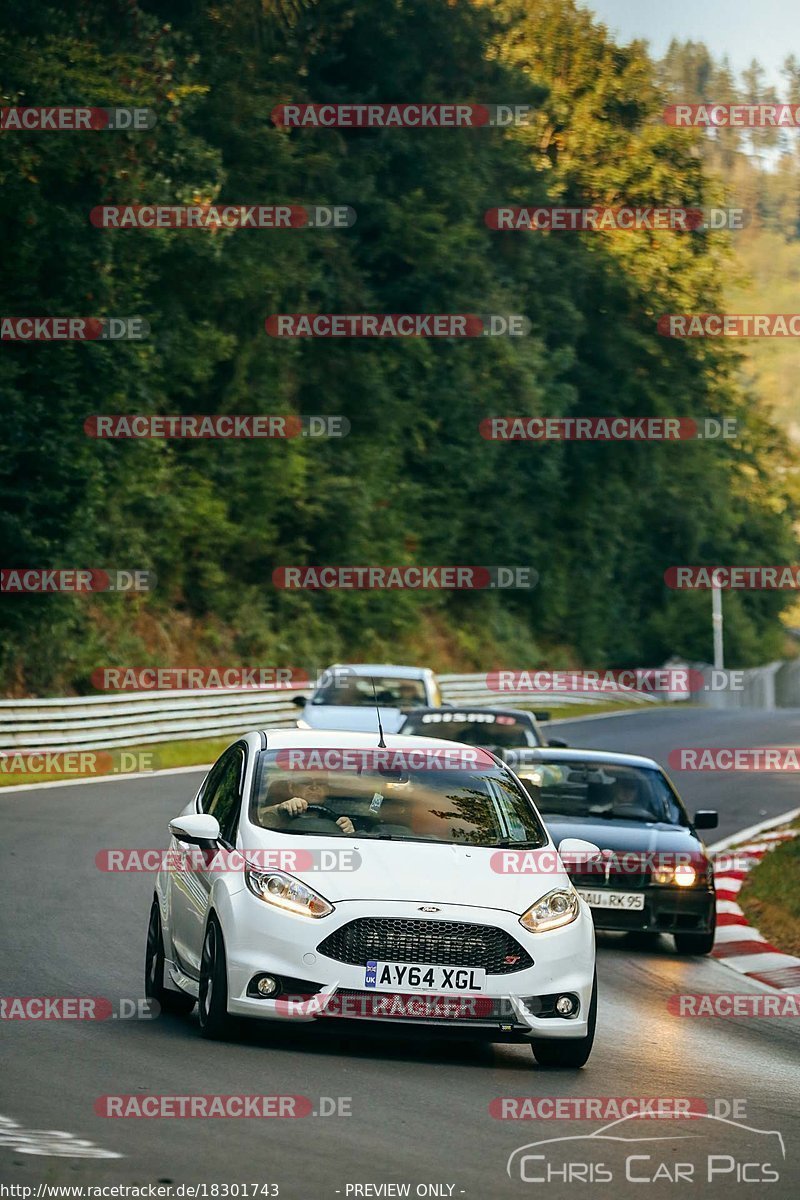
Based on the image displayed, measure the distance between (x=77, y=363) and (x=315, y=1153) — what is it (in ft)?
96.4

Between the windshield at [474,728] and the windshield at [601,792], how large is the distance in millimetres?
4929

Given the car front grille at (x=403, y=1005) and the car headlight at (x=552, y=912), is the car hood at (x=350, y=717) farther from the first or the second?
the car front grille at (x=403, y=1005)

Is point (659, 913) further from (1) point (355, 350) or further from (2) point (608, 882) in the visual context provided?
(1) point (355, 350)

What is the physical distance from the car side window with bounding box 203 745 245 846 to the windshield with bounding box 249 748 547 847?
136 mm

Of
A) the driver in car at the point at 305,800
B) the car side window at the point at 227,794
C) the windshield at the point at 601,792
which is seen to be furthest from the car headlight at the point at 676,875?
the driver in car at the point at 305,800

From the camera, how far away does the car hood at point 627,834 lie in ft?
47.9

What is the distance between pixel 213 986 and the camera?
9.02 meters

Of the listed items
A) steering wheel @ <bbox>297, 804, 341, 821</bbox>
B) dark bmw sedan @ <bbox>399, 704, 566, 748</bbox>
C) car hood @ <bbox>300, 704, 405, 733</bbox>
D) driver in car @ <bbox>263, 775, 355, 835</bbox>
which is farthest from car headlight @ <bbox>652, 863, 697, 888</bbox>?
car hood @ <bbox>300, 704, 405, 733</bbox>

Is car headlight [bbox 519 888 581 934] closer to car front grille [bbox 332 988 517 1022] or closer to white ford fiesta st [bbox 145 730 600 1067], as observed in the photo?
white ford fiesta st [bbox 145 730 600 1067]

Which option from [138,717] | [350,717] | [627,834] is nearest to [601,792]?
[627,834]

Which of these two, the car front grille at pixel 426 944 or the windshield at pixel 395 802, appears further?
the windshield at pixel 395 802

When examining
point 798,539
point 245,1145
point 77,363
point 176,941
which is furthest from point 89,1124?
point 798,539

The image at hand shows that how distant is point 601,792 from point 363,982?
24.6 feet

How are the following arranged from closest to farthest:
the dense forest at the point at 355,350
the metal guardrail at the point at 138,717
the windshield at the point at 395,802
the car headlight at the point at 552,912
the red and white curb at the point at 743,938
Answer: the car headlight at the point at 552,912 → the windshield at the point at 395,802 → the red and white curb at the point at 743,938 → the metal guardrail at the point at 138,717 → the dense forest at the point at 355,350
